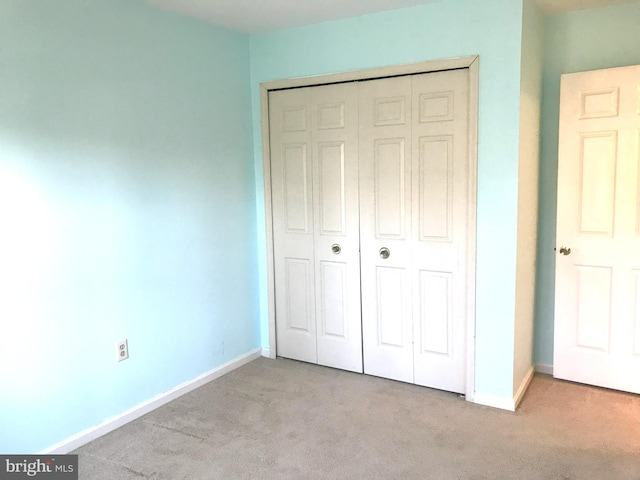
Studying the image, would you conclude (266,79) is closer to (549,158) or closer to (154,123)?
(154,123)

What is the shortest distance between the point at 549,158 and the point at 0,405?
3.38m

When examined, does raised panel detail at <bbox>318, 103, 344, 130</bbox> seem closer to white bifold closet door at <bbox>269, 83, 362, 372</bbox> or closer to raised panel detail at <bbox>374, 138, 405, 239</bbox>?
white bifold closet door at <bbox>269, 83, 362, 372</bbox>

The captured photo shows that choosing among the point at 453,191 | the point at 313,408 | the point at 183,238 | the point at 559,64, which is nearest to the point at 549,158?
the point at 559,64

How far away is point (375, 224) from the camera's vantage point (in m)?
3.34

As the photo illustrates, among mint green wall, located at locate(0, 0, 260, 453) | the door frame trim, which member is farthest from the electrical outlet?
the door frame trim

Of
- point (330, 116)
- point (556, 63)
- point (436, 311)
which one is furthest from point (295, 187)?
point (556, 63)

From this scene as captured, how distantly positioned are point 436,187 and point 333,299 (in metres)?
1.07

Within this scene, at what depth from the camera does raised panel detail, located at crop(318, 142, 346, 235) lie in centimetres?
343

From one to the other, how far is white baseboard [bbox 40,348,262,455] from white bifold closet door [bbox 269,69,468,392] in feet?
1.26

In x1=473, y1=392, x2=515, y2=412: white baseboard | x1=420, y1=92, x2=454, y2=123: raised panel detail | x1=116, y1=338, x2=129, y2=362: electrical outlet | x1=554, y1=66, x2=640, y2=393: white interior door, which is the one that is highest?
x1=420, y1=92, x2=454, y2=123: raised panel detail

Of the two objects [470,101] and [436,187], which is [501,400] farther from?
[470,101]

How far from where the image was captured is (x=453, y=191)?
304 cm

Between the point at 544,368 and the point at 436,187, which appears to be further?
the point at 544,368

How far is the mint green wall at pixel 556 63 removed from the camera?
307cm
